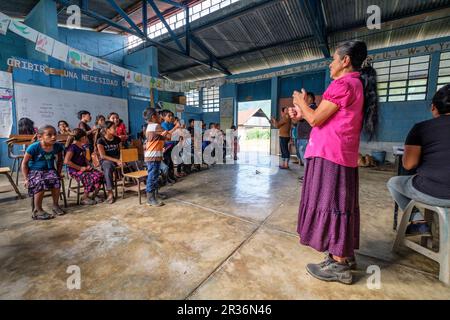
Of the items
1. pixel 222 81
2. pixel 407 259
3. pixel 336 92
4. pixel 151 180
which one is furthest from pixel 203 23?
pixel 407 259

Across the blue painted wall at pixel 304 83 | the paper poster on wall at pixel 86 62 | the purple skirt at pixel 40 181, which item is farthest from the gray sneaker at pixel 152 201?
the blue painted wall at pixel 304 83

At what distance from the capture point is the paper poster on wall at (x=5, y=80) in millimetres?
5055

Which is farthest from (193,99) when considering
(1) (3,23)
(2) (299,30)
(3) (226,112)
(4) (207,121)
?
(1) (3,23)

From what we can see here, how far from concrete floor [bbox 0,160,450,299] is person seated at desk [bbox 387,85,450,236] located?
1.88 feet

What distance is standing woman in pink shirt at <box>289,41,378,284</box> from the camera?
1.23 meters

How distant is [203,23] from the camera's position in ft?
24.4

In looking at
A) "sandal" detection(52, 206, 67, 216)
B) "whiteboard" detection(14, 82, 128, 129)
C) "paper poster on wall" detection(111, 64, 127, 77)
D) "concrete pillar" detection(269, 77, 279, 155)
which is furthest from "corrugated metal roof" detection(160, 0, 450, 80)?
"sandal" detection(52, 206, 67, 216)

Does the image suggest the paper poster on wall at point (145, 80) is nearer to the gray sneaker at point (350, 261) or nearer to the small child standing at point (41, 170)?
the small child standing at point (41, 170)

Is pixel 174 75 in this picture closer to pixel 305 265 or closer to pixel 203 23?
pixel 203 23

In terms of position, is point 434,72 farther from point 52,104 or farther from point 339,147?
point 52,104

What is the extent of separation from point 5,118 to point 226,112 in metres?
7.71

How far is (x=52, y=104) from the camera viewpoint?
596 cm

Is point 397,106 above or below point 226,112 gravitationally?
below

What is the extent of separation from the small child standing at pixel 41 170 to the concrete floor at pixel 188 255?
0.72 feet
